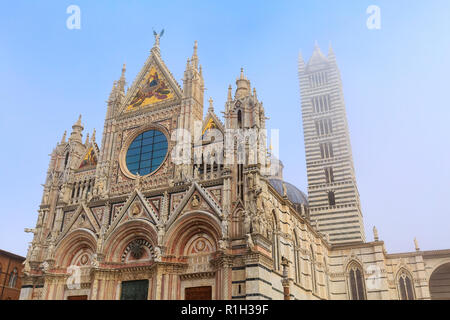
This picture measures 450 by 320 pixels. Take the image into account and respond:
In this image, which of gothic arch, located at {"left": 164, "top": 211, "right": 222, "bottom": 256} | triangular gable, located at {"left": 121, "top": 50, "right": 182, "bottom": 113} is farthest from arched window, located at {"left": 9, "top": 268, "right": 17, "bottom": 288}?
gothic arch, located at {"left": 164, "top": 211, "right": 222, "bottom": 256}

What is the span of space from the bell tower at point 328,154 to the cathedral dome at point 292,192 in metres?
2.55

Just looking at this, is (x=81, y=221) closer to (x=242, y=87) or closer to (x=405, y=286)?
(x=242, y=87)

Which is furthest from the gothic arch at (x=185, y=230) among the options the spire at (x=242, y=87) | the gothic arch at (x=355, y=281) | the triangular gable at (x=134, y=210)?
the gothic arch at (x=355, y=281)

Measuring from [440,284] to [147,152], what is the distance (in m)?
29.4

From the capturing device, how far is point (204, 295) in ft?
69.6

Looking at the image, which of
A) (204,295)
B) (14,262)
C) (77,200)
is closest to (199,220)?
(204,295)

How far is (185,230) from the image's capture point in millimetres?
22859

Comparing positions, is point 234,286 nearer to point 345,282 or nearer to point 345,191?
point 345,282

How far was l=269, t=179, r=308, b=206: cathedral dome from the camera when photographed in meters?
45.9

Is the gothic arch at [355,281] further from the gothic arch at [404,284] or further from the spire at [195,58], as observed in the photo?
the spire at [195,58]

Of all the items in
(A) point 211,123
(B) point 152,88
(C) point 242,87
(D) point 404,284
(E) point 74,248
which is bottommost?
(D) point 404,284

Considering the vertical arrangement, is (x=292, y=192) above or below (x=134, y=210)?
above

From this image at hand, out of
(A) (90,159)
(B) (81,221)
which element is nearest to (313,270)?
(B) (81,221)

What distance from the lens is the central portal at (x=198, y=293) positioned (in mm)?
21078
